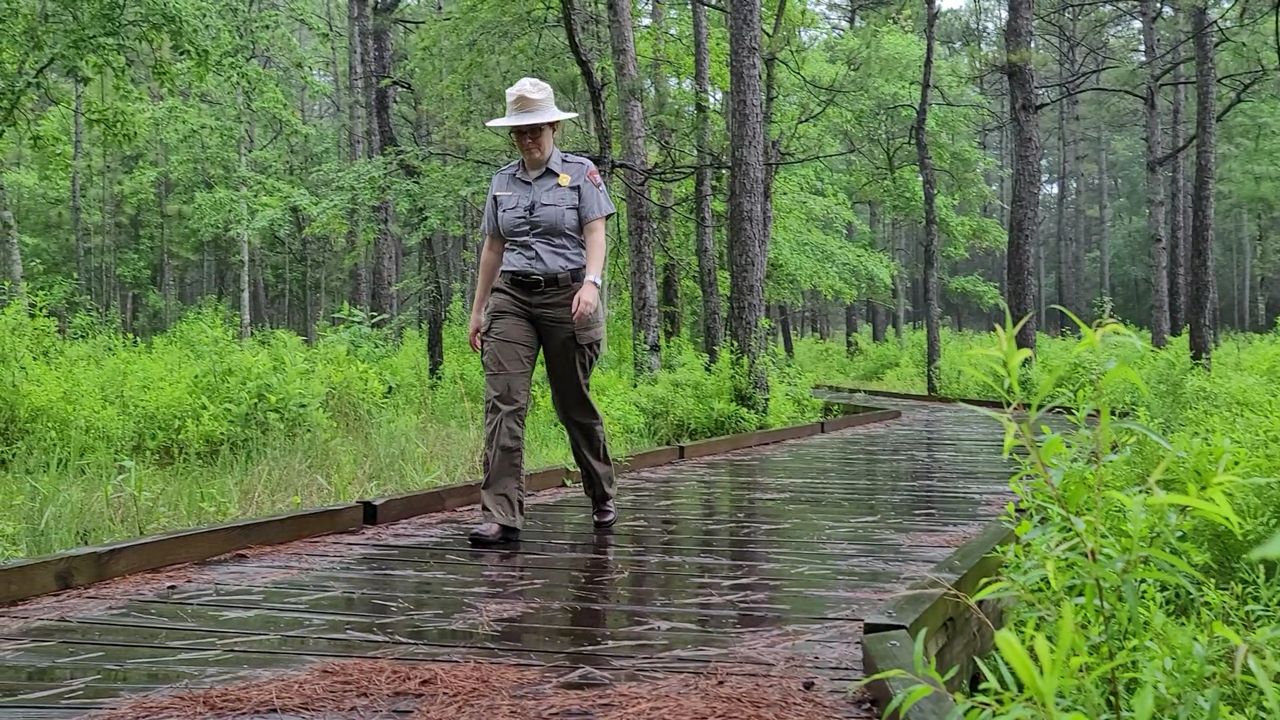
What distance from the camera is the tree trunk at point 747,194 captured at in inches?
422

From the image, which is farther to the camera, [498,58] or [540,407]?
[498,58]

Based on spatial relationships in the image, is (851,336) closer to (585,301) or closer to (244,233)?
(244,233)

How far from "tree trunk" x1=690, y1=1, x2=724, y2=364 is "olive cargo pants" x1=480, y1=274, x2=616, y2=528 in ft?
27.0

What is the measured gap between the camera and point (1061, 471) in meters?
1.79

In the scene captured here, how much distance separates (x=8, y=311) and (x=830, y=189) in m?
21.0

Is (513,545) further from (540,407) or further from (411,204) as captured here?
(411,204)

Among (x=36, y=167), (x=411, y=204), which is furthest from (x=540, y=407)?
(x=36, y=167)

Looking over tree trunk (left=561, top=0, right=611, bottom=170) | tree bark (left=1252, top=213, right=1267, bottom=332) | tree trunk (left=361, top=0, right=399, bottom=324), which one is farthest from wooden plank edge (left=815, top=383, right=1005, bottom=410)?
tree bark (left=1252, top=213, right=1267, bottom=332)

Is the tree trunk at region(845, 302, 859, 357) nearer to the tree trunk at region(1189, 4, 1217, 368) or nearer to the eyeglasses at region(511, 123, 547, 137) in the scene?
the tree trunk at region(1189, 4, 1217, 368)

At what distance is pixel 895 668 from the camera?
244 centimetres

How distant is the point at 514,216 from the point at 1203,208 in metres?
16.4

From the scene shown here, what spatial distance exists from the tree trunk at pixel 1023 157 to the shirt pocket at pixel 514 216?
1315cm

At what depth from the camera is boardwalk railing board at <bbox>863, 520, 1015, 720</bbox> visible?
2398 mm

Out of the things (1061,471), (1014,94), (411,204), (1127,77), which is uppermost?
(1127,77)
